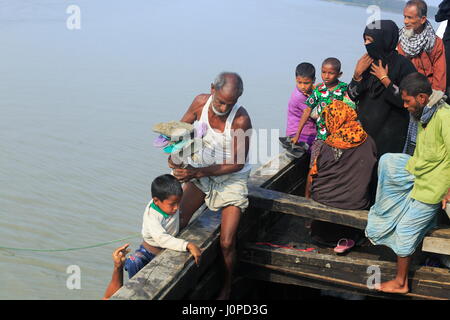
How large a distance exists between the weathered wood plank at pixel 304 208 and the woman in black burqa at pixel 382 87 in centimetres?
78

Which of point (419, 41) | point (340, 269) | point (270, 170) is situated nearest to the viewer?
point (340, 269)

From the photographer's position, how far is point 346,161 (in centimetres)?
429

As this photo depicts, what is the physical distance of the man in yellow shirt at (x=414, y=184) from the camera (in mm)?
3637

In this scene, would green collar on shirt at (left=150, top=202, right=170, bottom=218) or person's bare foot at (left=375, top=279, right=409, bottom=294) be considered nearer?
green collar on shirt at (left=150, top=202, right=170, bottom=218)

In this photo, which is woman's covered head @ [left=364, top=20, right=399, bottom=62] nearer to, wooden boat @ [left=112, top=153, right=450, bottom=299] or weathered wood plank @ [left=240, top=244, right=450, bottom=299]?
wooden boat @ [left=112, top=153, right=450, bottom=299]

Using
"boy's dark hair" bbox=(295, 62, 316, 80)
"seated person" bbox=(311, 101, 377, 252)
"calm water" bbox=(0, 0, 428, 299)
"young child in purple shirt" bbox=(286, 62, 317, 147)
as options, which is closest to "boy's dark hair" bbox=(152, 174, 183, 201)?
"seated person" bbox=(311, 101, 377, 252)

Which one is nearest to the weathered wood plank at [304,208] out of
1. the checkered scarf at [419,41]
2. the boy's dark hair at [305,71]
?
the boy's dark hair at [305,71]

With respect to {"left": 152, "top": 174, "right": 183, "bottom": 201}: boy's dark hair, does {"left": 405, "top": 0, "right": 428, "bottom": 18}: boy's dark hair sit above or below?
above

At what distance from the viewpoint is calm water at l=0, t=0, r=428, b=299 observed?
6.53 meters

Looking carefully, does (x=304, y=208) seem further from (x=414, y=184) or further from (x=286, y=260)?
(x=414, y=184)

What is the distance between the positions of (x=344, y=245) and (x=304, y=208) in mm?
505

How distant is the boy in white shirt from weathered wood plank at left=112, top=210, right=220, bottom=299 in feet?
0.19

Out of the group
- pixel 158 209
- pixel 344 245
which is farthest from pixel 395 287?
pixel 158 209
